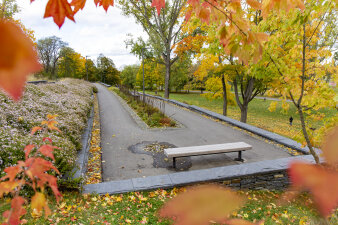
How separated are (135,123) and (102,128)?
1.78m

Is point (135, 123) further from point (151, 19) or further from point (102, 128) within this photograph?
point (151, 19)

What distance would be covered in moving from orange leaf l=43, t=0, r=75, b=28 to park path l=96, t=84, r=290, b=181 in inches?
180

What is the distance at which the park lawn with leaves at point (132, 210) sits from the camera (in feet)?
10.4

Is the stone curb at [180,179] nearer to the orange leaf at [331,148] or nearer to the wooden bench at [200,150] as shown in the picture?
the wooden bench at [200,150]

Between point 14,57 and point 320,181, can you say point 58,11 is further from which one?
point 320,181

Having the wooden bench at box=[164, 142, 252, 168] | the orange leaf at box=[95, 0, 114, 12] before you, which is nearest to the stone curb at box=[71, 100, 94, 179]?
the wooden bench at box=[164, 142, 252, 168]

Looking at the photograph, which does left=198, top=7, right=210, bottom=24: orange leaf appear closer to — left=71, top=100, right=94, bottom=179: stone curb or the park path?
left=71, top=100, right=94, bottom=179: stone curb

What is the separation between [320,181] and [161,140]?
755cm

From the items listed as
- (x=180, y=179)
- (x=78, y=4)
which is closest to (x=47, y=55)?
(x=78, y=4)

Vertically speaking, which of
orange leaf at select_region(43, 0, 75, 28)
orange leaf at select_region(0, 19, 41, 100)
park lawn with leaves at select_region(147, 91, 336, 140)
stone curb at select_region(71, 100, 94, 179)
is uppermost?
orange leaf at select_region(43, 0, 75, 28)

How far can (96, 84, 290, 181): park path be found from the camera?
18.3 ft

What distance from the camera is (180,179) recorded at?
4.57 metres

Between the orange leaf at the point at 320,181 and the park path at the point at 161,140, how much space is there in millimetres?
4939

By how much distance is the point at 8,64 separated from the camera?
0.40 m
